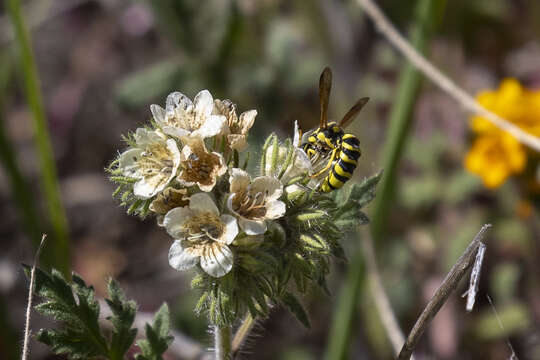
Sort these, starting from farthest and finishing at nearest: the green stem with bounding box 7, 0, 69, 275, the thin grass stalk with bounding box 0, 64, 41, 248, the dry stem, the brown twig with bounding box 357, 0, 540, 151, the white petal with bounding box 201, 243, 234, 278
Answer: the thin grass stalk with bounding box 0, 64, 41, 248 < the green stem with bounding box 7, 0, 69, 275 < the brown twig with bounding box 357, 0, 540, 151 < the dry stem < the white petal with bounding box 201, 243, 234, 278

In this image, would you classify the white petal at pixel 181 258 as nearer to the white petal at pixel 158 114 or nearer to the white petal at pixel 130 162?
the white petal at pixel 130 162

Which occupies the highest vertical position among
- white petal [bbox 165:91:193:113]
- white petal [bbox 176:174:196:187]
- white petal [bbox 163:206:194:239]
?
white petal [bbox 165:91:193:113]

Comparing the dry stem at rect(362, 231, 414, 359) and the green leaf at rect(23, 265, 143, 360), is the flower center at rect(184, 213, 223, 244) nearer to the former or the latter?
the green leaf at rect(23, 265, 143, 360)

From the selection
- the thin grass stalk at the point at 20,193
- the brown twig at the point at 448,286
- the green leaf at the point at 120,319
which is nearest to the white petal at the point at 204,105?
the green leaf at the point at 120,319

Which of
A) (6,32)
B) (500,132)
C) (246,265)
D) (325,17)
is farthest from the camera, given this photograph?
(6,32)

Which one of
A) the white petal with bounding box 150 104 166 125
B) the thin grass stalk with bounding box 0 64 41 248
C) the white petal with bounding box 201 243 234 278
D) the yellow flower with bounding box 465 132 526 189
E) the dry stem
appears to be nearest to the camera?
the white petal with bounding box 201 243 234 278

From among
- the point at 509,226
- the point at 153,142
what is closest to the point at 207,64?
the point at 509,226

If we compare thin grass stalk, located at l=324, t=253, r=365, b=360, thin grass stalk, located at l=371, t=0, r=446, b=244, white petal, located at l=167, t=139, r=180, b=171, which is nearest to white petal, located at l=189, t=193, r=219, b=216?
white petal, located at l=167, t=139, r=180, b=171

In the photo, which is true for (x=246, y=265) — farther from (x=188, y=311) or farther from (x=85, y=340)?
(x=188, y=311)

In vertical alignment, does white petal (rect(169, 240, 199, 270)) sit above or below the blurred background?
below
